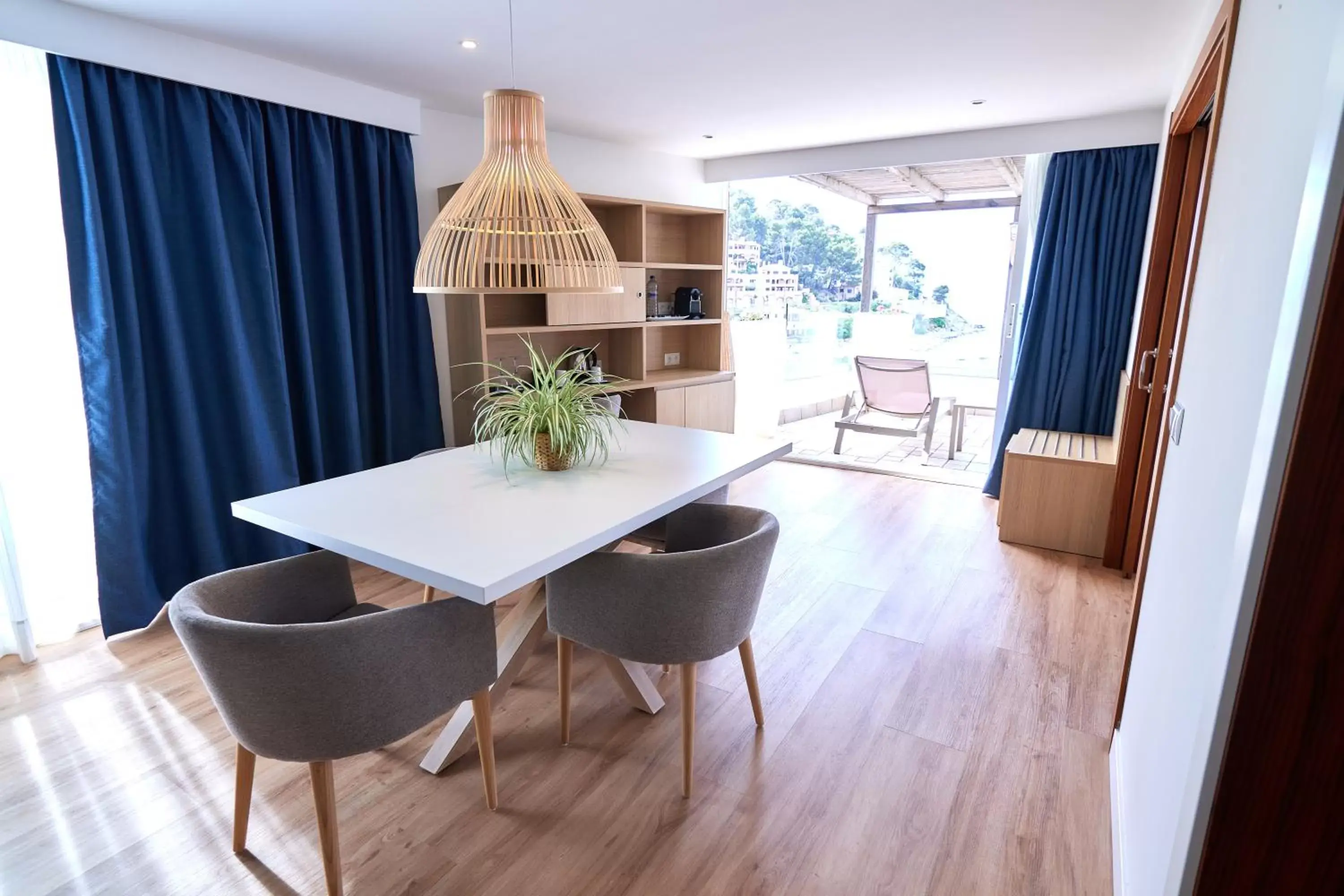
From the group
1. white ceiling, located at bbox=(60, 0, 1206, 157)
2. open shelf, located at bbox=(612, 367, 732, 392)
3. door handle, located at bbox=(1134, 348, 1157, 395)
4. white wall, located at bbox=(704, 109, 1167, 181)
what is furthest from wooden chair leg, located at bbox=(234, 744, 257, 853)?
white wall, located at bbox=(704, 109, 1167, 181)

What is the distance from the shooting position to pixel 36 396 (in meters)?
2.52

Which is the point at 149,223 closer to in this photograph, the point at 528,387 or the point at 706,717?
the point at 528,387

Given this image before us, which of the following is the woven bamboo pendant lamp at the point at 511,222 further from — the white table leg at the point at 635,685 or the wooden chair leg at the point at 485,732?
→ the white table leg at the point at 635,685

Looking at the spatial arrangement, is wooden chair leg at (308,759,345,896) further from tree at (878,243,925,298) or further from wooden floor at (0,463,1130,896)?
tree at (878,243,925,298)

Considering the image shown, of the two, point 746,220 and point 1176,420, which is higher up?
point 746,220

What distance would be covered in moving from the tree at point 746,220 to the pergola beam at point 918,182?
112cm

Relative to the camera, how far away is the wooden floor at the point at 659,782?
64.2 inches

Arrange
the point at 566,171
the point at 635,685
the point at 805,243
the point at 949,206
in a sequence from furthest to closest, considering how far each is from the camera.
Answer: the point at 805,243
the point at 949,206
the point at 566,171
the point at 635,685

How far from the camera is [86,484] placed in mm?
2674

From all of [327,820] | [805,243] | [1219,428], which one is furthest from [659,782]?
[805,243]

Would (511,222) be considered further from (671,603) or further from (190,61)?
(190,61)

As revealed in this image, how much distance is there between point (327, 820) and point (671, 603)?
35.1 inches

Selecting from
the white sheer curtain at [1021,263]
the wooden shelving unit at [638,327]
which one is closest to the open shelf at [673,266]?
the wooden shelving unit at [638,327]

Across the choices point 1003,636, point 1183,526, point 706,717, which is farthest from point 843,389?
point 1183,526
